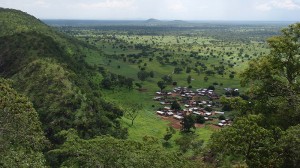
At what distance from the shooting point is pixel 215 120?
8488 cm

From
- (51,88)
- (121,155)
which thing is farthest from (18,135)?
(51,88)

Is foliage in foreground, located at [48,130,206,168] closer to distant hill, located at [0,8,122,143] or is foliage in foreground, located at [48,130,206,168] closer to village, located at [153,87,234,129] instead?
distant hill, located at [0,8,122,143]

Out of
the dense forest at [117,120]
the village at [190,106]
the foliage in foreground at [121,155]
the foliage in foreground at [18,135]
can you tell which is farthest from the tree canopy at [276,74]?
the village at [190,106]

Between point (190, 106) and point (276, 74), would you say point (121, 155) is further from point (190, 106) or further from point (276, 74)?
point (190, 106)

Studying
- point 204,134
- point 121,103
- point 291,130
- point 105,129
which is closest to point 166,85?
point 121,103

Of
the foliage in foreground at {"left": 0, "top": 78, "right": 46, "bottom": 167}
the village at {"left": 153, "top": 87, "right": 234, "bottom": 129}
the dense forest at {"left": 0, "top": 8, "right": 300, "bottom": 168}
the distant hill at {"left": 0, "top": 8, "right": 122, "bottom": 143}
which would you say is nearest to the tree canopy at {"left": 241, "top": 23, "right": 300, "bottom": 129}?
the dense forest at {"left": 0, "top": 8, "right": 300, "bottom": 168}

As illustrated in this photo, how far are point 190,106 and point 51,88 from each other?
41.9 meters

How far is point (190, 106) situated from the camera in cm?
9631

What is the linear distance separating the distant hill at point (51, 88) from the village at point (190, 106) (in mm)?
16613

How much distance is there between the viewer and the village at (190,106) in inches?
3310

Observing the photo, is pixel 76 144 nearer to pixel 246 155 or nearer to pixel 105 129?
pixel 246 155

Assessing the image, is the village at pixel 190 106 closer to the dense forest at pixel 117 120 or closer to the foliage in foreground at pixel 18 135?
the dense forest at pixel 117 120

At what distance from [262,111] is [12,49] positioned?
69.4m

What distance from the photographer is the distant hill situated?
59.8 m
